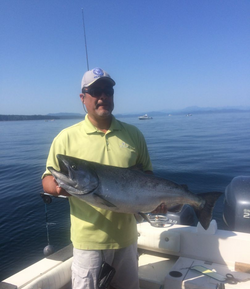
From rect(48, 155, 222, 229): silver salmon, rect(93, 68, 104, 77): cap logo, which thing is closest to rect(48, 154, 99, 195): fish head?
rect(48, 155, 222, 229): silver salmon

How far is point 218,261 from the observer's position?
15.7 feet

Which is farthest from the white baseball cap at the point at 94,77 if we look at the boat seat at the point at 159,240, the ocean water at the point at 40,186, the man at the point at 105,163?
the ocean water at the point at 40,186

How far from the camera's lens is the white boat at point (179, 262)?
400 centimetres

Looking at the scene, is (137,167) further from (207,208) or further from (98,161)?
(207,208)

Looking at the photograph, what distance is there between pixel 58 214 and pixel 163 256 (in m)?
5.64

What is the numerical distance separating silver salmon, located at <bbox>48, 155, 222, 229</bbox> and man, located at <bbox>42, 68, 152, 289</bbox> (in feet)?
0.58

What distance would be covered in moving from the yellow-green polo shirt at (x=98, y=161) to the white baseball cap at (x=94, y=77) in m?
0.52

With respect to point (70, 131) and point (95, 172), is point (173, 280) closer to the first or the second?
point (95, 172)

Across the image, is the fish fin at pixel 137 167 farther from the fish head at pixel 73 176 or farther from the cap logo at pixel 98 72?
the cap logo at pixel 98 72

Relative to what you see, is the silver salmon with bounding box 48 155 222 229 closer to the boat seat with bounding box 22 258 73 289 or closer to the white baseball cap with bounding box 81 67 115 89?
the white baseball cap with bounding box 81 67 115 89

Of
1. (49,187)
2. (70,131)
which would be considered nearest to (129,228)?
(49,187)

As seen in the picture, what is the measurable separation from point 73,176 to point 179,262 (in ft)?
10.1

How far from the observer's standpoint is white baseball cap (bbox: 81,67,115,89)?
338 centimetres

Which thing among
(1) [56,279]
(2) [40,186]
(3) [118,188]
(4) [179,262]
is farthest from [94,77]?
(2) [40,186]
